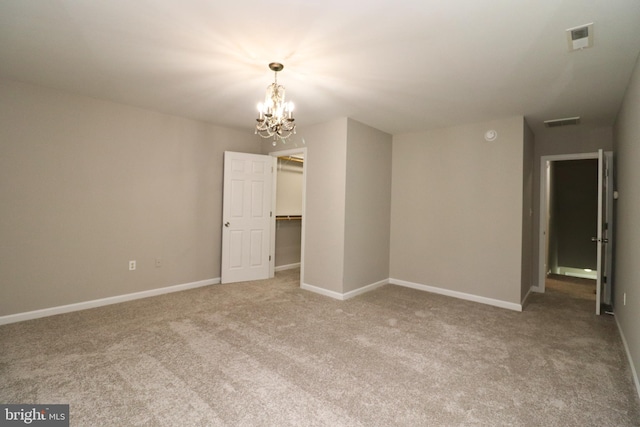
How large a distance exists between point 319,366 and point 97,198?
325cm

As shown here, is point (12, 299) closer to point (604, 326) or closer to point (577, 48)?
point (577, 48)

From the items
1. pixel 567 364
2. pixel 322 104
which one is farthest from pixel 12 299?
pixel 567 364

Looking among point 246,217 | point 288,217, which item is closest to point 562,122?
point 288,217

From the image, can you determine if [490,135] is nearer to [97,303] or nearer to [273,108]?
[273,108]

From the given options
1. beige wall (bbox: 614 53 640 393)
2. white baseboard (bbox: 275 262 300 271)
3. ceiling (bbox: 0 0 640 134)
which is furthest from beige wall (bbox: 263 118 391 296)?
beige wall (bbox: 614 53 640 393)

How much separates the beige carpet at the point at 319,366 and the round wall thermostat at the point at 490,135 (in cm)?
226

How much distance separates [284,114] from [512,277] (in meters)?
3.48

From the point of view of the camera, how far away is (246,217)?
4.91 metres

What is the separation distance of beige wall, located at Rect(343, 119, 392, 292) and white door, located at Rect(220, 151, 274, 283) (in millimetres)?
1599

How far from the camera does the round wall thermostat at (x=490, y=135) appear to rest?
159 inches

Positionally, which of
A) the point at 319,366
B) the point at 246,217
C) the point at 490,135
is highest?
the point at 490,135

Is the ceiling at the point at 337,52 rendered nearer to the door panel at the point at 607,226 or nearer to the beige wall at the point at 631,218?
the beige wall at the point at 631,218

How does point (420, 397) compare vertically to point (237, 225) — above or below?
below

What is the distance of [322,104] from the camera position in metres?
3.62
